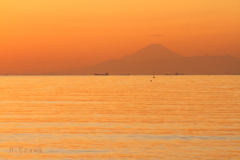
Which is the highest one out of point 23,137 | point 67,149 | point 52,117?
point 52,117

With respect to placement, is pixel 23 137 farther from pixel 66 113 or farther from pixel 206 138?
pixel 66 113

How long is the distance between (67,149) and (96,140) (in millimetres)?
3461

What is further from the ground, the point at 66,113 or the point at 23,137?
the point at 66,113

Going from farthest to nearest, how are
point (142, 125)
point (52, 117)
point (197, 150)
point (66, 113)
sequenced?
point (66, 113) < point (52, 117) < point (142, 125) < point (197, 150)

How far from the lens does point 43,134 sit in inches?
1262

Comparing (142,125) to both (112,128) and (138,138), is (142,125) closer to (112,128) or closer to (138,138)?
(112,128)

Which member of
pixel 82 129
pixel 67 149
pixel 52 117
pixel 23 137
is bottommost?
pixel 67 149

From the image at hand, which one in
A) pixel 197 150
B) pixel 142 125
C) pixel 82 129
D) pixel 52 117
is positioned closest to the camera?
pixel 197 150

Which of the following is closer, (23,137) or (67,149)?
(67,149)

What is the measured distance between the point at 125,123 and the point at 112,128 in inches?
141

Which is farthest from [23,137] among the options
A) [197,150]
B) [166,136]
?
[197,150]

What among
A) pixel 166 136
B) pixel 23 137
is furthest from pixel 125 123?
pixel 23 137

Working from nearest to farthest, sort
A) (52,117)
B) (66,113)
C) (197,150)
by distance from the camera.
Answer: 1. (197,150)
2. (52,117)
3. (66,113)

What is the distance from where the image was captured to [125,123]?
38500 mm
